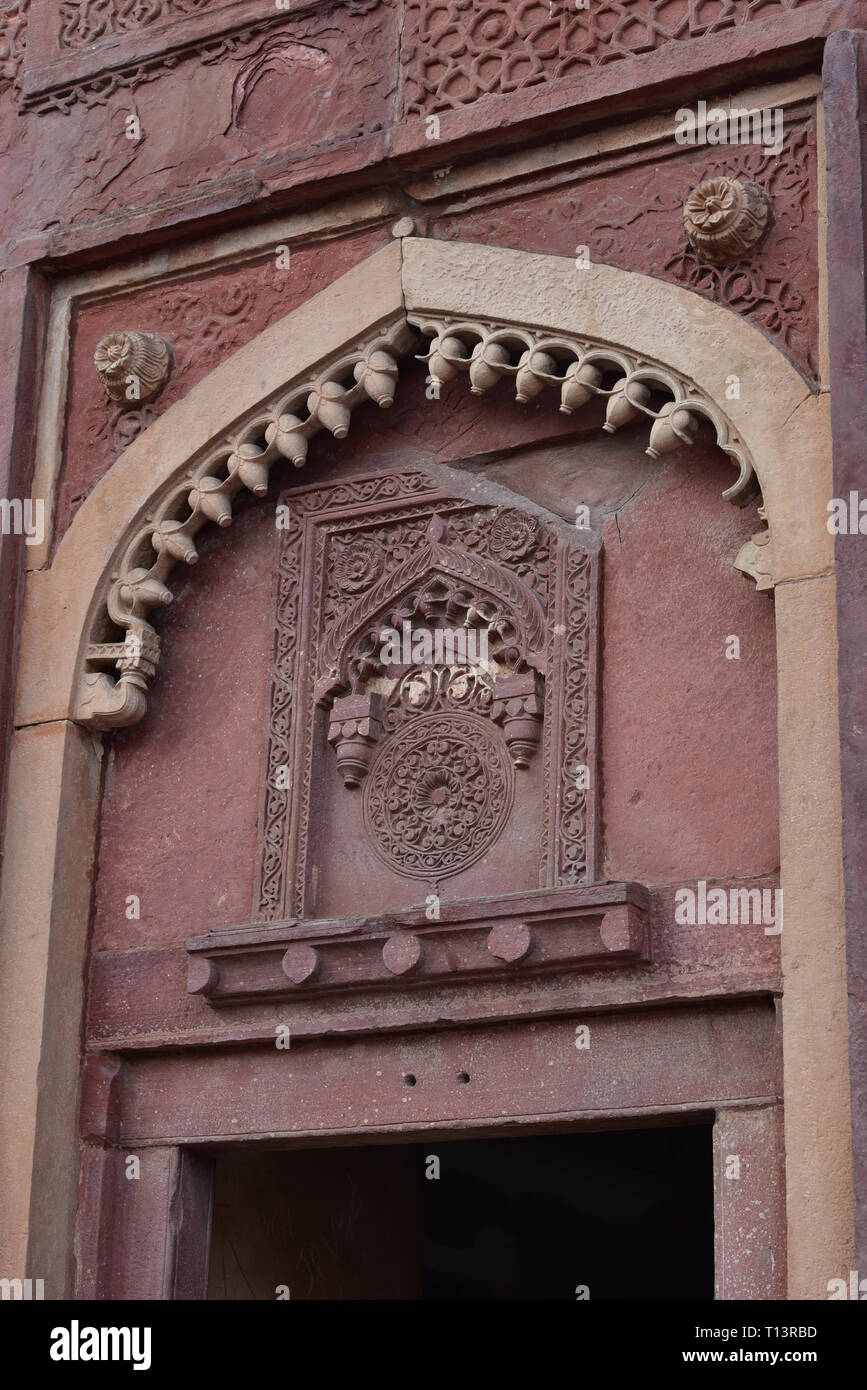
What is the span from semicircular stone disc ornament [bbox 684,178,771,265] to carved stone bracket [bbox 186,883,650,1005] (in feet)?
5.04

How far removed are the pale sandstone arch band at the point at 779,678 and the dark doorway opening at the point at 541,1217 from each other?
160 cm

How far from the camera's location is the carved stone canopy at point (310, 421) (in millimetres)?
5012

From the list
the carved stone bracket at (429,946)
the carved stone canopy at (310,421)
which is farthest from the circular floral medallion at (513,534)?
the carved stone bracket at (429,946)

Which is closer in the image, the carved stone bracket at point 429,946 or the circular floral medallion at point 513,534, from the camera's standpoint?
the carved stone bracket at point 429,946

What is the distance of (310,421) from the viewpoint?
211 inches

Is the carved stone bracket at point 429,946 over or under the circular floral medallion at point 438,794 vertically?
under

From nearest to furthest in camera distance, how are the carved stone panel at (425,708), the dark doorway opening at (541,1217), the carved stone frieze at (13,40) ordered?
the carved stone panel at (425,708), the carved stone frieze at (13,40), the dark doorway opening at (541,1217)

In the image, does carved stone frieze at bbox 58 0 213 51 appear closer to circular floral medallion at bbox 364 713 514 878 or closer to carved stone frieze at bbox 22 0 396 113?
carved stone frieze at bbox 22 0 396 113

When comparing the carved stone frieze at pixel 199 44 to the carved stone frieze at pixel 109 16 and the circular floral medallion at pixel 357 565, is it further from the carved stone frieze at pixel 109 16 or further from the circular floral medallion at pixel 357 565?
the circular floral medallion at pixel 357 565

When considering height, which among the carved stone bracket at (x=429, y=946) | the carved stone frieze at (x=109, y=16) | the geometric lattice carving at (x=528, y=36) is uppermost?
the carved stone frieze at (x=109, y=16)

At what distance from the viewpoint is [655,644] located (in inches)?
193

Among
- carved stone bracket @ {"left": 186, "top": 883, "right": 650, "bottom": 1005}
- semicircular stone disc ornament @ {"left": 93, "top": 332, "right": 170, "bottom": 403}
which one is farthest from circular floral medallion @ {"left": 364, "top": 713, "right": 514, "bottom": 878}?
semicircular stone disc ornament @ {"left": 93, "top": 332, "right": 170, "bottom": 403}

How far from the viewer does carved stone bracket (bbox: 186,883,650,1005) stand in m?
4.61

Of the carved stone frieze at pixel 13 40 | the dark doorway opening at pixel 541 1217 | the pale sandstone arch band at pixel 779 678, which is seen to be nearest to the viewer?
the pale sandstone arch band at pixel 779 678
